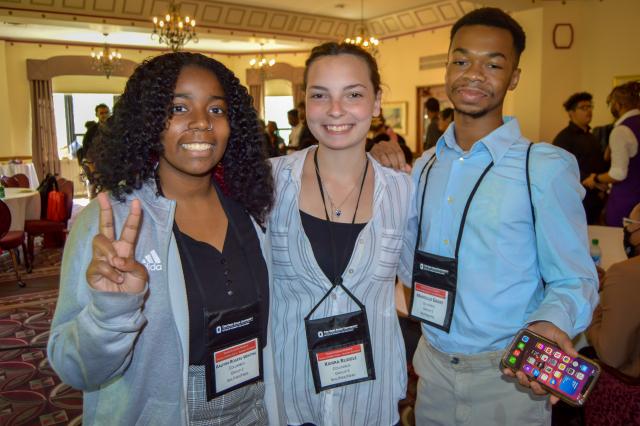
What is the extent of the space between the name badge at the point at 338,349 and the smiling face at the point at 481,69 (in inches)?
31.6

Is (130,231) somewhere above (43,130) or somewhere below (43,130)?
below

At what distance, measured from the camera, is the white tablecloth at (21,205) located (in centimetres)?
594

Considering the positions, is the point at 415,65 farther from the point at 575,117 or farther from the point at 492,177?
the point at 492,177

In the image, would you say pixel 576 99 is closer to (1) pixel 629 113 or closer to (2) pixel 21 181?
(1) pixel 629 113

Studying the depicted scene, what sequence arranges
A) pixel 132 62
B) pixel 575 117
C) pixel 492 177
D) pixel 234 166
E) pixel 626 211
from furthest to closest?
pixel 132 62, pixel 575 117, pixel 626 211, pixel 234 166, pixel 492 177

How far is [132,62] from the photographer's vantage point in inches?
527

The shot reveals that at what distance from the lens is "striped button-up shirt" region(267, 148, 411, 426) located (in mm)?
1584

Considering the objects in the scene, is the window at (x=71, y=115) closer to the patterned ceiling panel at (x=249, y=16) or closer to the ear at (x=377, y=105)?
the patterned ceiling panel at (x=249, y=16)

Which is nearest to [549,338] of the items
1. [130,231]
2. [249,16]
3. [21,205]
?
[130,231]

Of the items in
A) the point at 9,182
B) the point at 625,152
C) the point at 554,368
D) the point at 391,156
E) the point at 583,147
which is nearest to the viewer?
the point at 554,368

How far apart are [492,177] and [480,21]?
0.54 metres

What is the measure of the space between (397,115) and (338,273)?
422 inches

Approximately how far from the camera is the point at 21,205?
6.06m

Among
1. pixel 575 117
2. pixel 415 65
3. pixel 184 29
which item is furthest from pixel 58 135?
pixel 575 117
